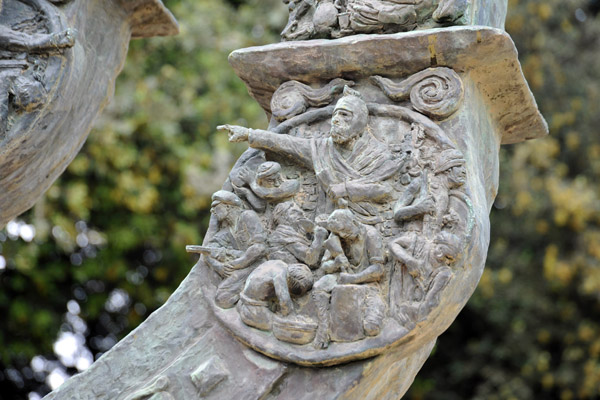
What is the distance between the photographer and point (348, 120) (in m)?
3.03

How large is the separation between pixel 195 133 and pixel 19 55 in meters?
3.80

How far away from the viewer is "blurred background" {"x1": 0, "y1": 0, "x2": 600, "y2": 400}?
21.6 ft

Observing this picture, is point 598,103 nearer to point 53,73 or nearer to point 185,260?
point 185,260

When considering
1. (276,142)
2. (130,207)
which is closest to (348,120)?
(276,142)

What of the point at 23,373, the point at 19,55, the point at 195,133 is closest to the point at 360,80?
the point at 19,55

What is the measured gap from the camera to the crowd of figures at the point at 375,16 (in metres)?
3.12

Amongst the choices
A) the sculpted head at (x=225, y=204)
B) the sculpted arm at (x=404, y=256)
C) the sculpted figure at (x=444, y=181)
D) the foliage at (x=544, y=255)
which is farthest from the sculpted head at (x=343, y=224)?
the foliage at (x=544, y=255)

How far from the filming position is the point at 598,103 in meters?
8.64

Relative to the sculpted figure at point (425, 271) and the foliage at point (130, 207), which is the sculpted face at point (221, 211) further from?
the foliage at point (130, 207)

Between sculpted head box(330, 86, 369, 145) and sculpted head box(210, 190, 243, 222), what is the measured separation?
0.42m

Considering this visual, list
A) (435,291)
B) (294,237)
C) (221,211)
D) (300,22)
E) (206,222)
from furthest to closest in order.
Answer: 1. (206,222)
2. (300,22)
3. (221,211)
4. (294,237)
5. (435,291)

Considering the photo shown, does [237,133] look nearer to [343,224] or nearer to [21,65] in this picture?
[343,224]

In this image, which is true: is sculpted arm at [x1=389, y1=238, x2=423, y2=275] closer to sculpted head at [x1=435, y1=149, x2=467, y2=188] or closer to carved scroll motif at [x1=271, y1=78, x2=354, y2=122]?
sculpted head at [x1=435, y1=149, x2=467, y2=188]

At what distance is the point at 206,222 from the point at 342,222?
425cm
